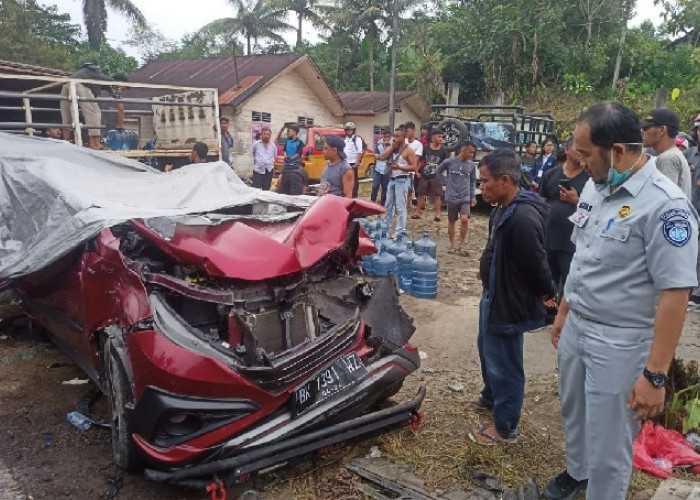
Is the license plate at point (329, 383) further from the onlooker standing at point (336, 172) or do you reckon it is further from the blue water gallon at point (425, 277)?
the onlooker standing at point (336, 172)

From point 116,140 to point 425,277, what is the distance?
5.72 m

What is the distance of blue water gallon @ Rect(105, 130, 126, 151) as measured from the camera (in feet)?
30.3

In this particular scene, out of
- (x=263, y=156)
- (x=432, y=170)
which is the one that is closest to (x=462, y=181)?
(x=432, y=170)

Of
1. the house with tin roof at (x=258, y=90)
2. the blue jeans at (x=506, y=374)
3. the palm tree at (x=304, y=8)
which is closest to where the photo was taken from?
the blue jeans at (x=506, y=374)

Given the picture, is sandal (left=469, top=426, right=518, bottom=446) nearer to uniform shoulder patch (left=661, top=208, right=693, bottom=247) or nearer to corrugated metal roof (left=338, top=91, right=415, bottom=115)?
uniform shoulder patch (left=661, top=208, right=693, bottom=247)

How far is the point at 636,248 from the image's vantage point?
7.32 ft

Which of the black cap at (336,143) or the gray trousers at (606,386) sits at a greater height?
the black cap at (336,143)

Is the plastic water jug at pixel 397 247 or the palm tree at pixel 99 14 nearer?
the plastic water jug at pixel 397 247

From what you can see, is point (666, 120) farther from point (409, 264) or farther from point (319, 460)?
point (319, 460)

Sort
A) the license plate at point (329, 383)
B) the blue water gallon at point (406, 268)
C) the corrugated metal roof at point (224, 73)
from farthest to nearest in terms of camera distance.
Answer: the corrugated metal roof at point (224, 73) → the blue water gallon at point (406, 268) → the license plate at point (329, 383)

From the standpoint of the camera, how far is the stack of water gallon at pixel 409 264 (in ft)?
21.8

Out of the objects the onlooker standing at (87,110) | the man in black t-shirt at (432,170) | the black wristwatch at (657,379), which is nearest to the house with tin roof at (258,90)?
the man in black t-shirt at (432,170)

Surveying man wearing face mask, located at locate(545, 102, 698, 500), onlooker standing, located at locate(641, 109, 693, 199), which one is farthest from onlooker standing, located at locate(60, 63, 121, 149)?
man wearing face mask, located at locate(545, 102, 698, 500)

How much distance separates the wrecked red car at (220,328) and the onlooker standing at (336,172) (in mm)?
3726
